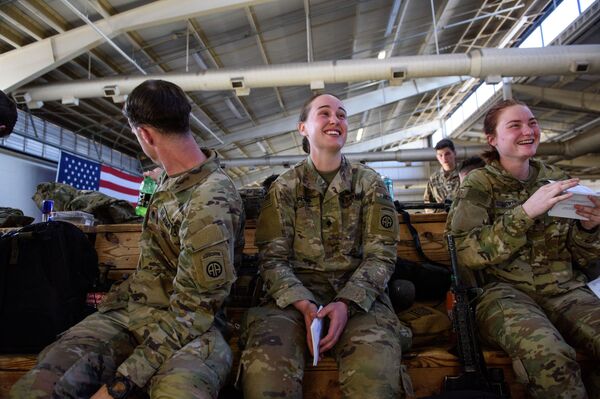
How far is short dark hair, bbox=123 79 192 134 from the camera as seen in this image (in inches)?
58.2

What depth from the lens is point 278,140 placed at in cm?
1247

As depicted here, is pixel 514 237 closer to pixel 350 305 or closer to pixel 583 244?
pixel 583 244

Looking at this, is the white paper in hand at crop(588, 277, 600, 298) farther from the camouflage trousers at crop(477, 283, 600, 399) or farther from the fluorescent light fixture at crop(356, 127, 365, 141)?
the fluorescent light fixture at crop(356, 127, 365, 141)

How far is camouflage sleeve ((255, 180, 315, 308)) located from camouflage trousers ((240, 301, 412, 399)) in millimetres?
85

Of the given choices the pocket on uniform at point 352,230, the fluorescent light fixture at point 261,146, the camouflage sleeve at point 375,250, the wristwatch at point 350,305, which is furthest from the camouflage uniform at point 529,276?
the fluorescent light fixture at point 261,146

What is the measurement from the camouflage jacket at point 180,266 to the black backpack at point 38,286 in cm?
26

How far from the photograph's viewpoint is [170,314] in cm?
133

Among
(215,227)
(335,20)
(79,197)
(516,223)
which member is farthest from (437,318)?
(335,20)

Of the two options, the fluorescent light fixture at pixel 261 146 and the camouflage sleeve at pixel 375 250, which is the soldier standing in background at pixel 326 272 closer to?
the camouflage sleeve at pixel 375 250

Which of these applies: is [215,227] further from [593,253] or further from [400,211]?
[593,253]

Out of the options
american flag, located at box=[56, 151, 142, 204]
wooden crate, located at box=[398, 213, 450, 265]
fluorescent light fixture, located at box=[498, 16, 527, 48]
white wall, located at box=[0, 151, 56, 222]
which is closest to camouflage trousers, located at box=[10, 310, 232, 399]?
wooden crate, located at box=[398, 213, 450, 265]

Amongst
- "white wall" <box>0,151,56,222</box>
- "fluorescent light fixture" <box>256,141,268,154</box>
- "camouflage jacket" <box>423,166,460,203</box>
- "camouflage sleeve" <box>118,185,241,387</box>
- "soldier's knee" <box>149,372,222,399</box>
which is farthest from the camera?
"fluorescent light fixture" <box>256,141,268,154</box>

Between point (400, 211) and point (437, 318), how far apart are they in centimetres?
72

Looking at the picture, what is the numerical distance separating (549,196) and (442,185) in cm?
355
